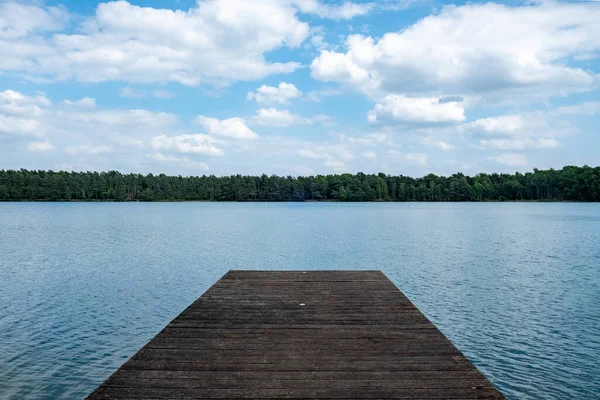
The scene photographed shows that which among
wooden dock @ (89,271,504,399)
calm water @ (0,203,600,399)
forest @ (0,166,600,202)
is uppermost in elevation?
forest @ (0,166,600,202)

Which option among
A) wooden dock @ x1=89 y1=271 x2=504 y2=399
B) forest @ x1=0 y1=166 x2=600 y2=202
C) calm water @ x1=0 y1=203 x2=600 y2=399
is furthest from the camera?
forest @ x1=0 y1=166 x2=600 y2=202

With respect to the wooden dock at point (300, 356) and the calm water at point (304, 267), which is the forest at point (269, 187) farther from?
the wooden dock at point (300, 356)

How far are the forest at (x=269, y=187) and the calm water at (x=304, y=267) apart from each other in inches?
4442

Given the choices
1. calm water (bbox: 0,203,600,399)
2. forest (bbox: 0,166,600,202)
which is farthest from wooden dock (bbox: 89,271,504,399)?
forest (bbox: 0,166,600,202)

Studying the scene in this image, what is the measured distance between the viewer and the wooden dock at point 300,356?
4395 mm

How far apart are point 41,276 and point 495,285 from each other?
17.6 m

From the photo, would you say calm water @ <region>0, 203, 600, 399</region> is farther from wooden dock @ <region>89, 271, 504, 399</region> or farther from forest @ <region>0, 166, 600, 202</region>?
forest @ <region>0, 166, 600, 202</region>

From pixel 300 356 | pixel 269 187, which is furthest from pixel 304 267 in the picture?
pixel 269 187

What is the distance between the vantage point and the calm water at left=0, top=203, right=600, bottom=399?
28.9ft

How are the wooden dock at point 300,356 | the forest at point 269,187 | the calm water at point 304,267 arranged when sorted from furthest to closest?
the forest at point 269,187 < the calm water at point 304,267 < the wooden dock at point 300,356

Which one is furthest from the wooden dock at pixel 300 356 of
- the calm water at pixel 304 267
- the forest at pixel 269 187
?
the forest at pixel 269 187

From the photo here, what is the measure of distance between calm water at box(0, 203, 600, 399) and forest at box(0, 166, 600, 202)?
370 feet

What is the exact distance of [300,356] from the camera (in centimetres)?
536

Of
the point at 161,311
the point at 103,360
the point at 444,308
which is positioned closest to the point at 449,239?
the point at 444,308
